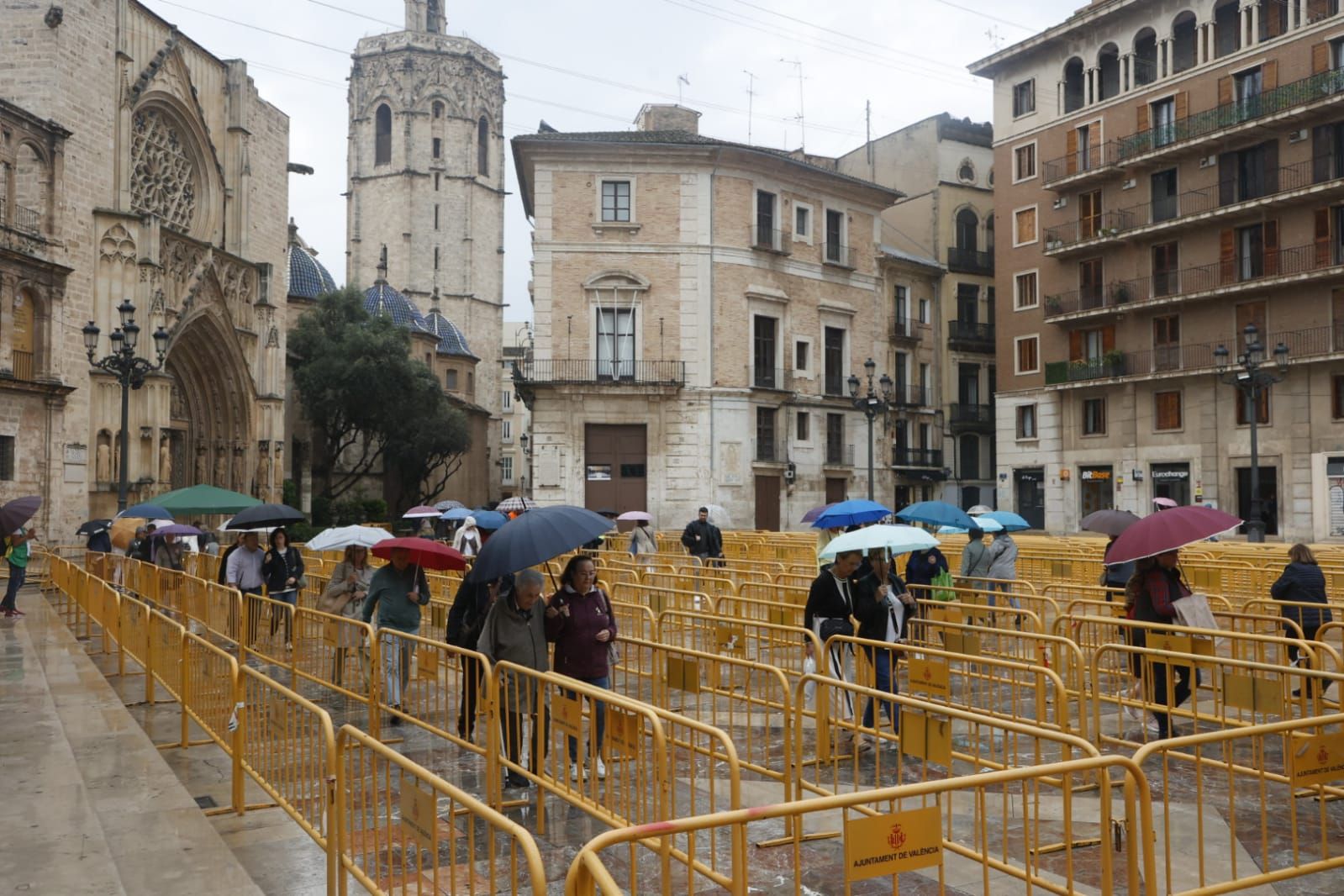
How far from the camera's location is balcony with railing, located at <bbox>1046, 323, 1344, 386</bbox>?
35250 millimetres

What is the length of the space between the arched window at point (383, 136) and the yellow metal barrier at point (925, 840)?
252ft

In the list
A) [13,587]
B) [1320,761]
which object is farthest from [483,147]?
[1320,761]

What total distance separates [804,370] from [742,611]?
96.9 feet

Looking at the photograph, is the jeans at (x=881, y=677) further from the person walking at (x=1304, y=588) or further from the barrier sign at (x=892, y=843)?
the barrier sign at (x=892, y=843)

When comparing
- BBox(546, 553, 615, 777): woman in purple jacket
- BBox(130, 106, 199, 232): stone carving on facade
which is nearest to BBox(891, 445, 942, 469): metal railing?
BBox(130, 106, 199, 232): stone carving on facade

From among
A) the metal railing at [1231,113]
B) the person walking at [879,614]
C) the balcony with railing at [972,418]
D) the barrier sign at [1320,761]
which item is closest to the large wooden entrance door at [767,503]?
the balcony with railing at [972,418]

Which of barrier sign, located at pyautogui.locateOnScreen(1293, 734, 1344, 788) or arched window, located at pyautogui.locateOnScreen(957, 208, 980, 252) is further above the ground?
arched window, located at pyautogui.locateOnScreen(957, 208, 980, 252)

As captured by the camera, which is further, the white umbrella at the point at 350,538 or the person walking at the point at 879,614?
the white umbrella at the point at 350,538

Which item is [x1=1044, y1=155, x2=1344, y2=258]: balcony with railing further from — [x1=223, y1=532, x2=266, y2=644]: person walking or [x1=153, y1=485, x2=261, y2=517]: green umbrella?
[x1=223, y1=532, x2=266, y2=644]: person walking

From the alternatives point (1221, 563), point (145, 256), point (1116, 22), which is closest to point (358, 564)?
point (1221, 563)

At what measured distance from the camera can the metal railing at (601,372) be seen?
38656 millimetres

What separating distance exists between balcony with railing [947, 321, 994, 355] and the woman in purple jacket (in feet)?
150

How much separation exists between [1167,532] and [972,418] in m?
45.1

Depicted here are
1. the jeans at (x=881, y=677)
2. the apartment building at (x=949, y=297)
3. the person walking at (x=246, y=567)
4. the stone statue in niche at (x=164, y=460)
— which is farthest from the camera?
the apartment building at (x=949, y=297)
